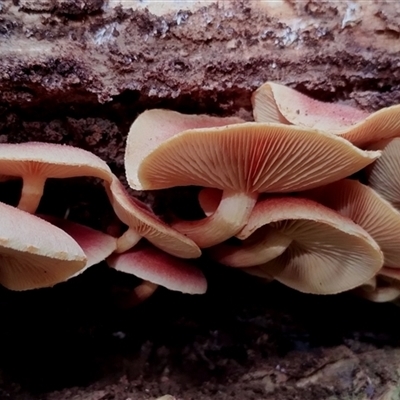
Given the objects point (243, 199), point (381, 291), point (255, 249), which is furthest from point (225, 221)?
point (381, 291)

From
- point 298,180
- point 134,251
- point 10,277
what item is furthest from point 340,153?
point 10,277

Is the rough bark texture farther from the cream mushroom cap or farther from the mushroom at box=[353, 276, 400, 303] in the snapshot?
the cream mushroom cap

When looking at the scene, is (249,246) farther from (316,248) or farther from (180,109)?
(180,109)

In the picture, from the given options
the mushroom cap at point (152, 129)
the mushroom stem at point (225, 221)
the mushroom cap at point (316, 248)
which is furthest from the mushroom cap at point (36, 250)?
the mushroom cap at point (316, 248)

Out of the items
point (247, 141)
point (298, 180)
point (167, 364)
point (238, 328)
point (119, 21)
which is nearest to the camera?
point (247, 141)

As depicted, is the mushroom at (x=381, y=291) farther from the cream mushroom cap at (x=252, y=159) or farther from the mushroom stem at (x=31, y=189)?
the mushroom stem at (x=31, y=189)

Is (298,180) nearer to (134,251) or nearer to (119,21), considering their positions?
(134,251)
